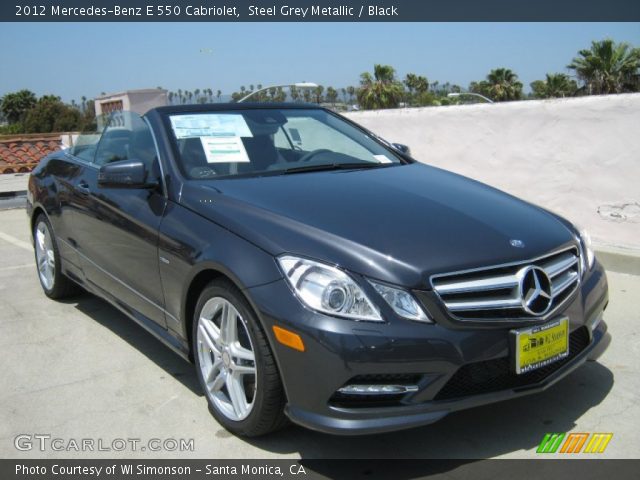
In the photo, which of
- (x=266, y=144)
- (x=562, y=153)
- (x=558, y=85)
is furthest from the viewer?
(x=558, y=85)

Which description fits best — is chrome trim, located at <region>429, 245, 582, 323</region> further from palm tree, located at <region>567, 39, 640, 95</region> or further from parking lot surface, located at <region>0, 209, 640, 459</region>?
palm tree, located at <region>567, 39, 640, 95</region>

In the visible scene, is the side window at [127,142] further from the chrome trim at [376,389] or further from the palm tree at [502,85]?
the palm tree at [502,85]

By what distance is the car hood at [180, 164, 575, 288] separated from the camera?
2686 mm

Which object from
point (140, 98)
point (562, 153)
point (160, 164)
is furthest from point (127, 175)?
point (140, 98)

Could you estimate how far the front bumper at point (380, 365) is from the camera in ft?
8.22

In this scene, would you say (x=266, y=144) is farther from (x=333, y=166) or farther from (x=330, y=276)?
(x=330, y=276)

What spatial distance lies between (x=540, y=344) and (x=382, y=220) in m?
0.83

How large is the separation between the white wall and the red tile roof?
69.7 feet

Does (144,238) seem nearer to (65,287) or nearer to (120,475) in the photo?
(120,475)

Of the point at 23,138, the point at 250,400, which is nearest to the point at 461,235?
the point at 250,400

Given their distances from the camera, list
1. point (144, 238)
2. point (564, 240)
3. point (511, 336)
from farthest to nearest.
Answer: point (144, 238) < point (564, 240) < point (511, 336)

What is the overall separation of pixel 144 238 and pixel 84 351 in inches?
45.9

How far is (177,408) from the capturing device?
11.3 ft

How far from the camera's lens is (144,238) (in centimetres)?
360
